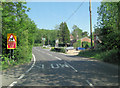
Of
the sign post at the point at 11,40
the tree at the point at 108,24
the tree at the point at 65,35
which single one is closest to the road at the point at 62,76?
the sign post at the point at 11,40

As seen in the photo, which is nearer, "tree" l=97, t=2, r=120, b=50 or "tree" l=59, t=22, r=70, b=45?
"tree" l=97, t=2, r=120, b=50

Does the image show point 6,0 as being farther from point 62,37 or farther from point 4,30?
point 62,37

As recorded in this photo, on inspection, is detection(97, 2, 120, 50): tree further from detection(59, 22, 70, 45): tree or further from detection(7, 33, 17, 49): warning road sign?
detection(59, 22, 70, 45): tree

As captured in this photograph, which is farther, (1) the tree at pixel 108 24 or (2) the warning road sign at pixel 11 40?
(1) the tree at pixel 108 24

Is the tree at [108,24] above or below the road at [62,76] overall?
above

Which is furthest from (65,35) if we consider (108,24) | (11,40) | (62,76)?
(62,76)

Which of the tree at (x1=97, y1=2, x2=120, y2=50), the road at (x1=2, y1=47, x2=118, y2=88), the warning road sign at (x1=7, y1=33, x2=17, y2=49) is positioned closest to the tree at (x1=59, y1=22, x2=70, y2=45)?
the tree at (x1=97, y1=2, x2=120, y2=50)

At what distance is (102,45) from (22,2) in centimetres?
1576

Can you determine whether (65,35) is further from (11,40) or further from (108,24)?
(11,40)

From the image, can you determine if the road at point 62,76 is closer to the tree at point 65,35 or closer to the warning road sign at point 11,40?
the warning road sign at point 11,40

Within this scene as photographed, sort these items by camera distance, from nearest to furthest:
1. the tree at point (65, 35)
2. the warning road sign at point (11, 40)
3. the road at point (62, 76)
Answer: the road at point (62, 76) → the warning road sign at point (11, 40) → the tree at point (65, 35)

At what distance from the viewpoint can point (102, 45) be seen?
78.6ft

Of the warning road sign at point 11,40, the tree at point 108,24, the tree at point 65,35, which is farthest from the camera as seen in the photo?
the tree at point 65,35

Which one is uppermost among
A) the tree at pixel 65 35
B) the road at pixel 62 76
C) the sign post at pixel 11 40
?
the tree at pixel 65 35
